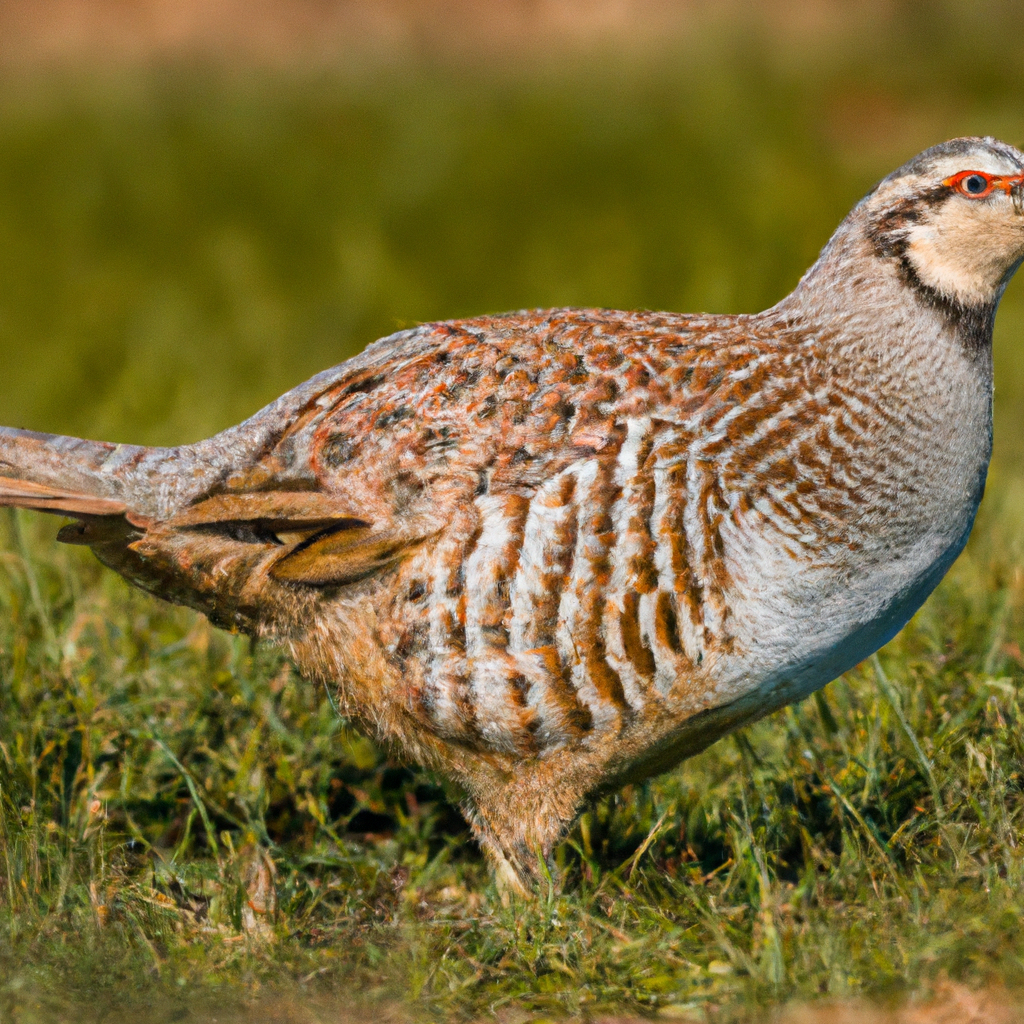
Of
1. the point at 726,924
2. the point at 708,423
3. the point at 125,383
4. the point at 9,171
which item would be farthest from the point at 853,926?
the point at 9,171

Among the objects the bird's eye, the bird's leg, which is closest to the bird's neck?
the bird's eye

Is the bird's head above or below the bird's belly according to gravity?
above

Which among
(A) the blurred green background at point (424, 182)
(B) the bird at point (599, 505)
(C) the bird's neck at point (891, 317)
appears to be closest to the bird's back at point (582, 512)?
(B) the bird at point (599, 505)

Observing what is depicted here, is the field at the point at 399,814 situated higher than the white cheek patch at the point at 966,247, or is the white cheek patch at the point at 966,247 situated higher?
the white cheek patch at the point at 966,247

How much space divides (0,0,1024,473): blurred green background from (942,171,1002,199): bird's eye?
371cm

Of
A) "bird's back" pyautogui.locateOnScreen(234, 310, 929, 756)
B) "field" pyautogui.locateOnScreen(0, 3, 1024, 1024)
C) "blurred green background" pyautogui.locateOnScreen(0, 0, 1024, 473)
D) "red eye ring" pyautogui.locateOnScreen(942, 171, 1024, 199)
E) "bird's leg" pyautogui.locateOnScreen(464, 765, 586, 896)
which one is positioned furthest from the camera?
"blurred green background" pyautogui.locateOnScreen(0, 0, 1024, 473)

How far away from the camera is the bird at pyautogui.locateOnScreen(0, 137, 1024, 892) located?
351 cm

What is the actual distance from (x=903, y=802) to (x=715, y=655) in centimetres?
99

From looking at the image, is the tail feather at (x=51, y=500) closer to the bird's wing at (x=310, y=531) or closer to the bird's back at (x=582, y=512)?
the bird's wing at (x=310, y=531)

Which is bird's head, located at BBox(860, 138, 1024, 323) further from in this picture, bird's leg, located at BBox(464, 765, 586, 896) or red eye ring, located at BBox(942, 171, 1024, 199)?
bird's leg, located at BBox(464, 765, 586, 896)

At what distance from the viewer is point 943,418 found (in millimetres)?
3666

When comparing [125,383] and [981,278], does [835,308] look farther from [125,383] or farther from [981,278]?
[125,383]

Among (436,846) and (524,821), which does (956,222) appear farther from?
(436,846)

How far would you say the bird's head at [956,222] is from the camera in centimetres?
363
